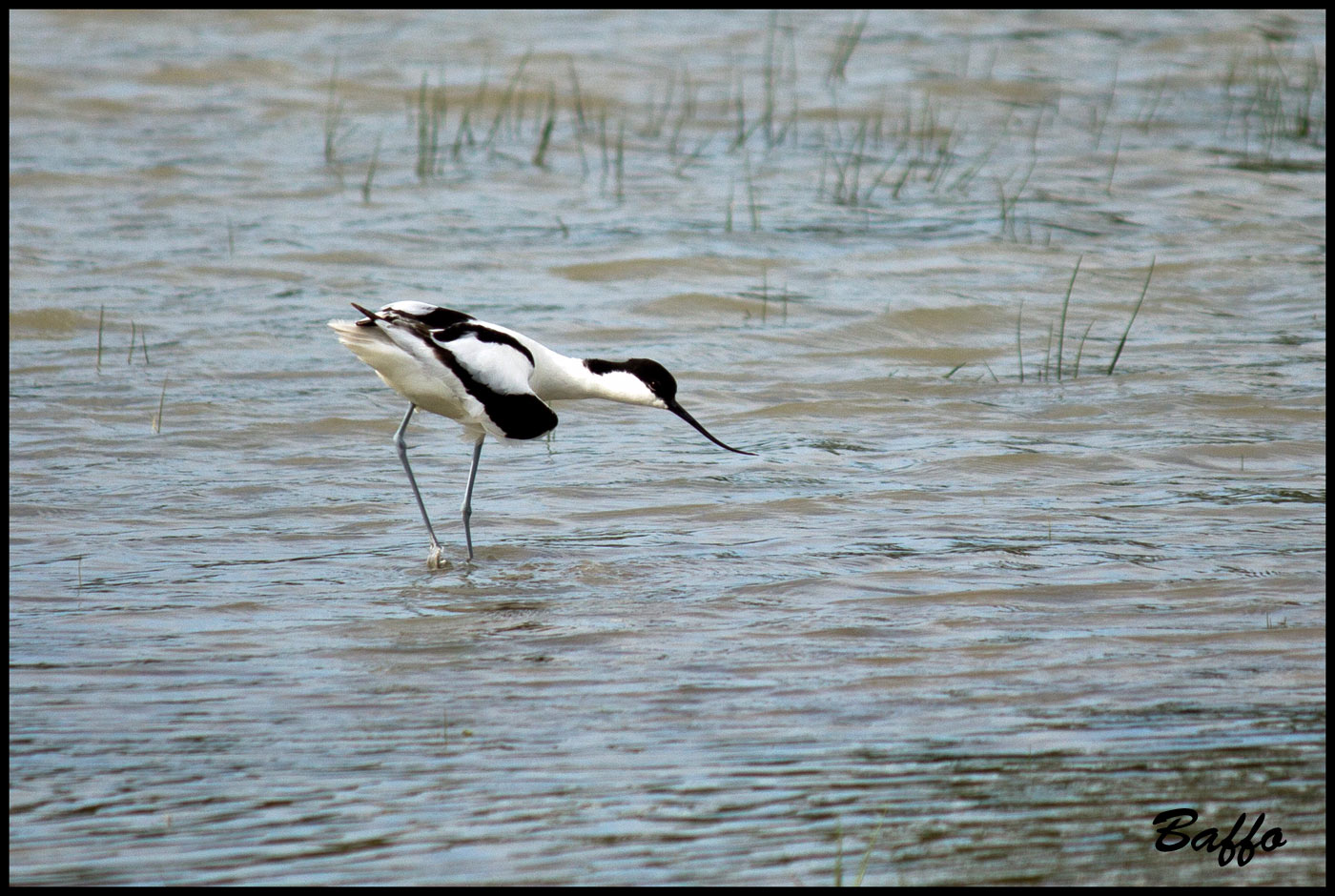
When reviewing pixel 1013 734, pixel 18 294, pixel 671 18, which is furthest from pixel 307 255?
pixel 671 18

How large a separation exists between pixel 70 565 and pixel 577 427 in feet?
8.29

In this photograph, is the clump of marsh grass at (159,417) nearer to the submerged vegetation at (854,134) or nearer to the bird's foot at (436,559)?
the bird's foot at (436,559)

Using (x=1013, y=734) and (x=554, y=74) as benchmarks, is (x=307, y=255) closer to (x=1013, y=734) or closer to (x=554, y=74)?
(x=554, y=74)

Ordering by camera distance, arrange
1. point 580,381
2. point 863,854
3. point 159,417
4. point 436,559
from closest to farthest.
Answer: point 863,854 < point 436,559 < point 580,381 < point 159,417

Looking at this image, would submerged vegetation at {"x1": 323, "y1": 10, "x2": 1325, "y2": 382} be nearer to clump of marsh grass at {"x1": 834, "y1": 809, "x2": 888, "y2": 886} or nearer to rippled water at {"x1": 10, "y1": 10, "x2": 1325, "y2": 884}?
rippled water at {"x1": 10, "y1": 10, "x2": 1325, "y2": 884}

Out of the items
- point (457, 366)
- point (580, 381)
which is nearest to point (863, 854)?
point (457, 366)

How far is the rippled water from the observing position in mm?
3338

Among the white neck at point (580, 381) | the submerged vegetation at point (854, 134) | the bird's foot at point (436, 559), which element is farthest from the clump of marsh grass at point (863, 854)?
the submerged vegetation at point (854, 134)

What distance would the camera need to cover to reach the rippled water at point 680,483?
334 centimetres

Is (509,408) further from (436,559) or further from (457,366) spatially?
(436,559)

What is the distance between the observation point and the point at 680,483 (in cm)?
616

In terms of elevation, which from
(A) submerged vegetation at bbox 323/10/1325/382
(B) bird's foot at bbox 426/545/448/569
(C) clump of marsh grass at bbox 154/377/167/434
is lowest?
(C) clump of marsh grass at bbox 154/377/167/434

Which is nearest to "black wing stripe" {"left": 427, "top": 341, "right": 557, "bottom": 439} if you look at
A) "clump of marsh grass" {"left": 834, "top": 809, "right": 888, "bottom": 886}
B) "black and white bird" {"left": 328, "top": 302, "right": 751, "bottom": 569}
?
"black and white bird" {"left": 328, "top": 302, "right": 751, "bottom": 569}

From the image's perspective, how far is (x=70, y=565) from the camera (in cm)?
507
